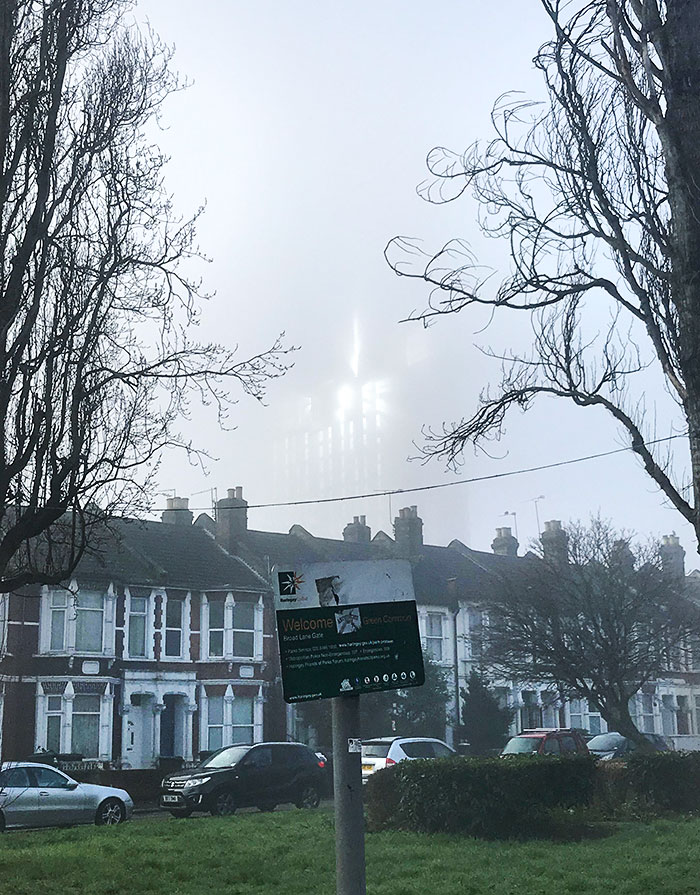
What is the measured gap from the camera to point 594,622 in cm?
3422

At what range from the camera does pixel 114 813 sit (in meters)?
24.8

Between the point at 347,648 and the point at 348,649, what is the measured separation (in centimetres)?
1

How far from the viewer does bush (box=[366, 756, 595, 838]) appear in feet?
58.4

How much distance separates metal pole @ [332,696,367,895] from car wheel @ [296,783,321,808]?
70.2 feet

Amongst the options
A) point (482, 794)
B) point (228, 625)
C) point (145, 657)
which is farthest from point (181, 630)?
point (482, 794)

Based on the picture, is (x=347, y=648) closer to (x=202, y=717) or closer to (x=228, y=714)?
(x=202, y=717)

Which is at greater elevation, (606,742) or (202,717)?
(202,717)

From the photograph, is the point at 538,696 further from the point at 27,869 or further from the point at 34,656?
the point at 27,869

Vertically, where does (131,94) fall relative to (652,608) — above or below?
above

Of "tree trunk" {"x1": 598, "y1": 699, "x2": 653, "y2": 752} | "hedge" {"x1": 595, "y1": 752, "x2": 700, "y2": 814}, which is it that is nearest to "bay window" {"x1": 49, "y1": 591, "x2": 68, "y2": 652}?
"tree trunk" {"x1": 598, "y1": 699, "x2": 653, "y2": 752}

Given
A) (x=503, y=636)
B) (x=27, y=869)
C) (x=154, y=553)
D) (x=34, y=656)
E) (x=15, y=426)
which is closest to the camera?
(x=27, y=869)

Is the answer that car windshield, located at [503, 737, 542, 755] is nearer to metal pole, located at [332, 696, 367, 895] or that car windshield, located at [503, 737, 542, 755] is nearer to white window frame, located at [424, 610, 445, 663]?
white window frame, located at [424, 610, 445, 663]

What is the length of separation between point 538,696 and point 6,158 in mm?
46920

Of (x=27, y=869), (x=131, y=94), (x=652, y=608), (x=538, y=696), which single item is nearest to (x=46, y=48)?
(x=131, y=94)
